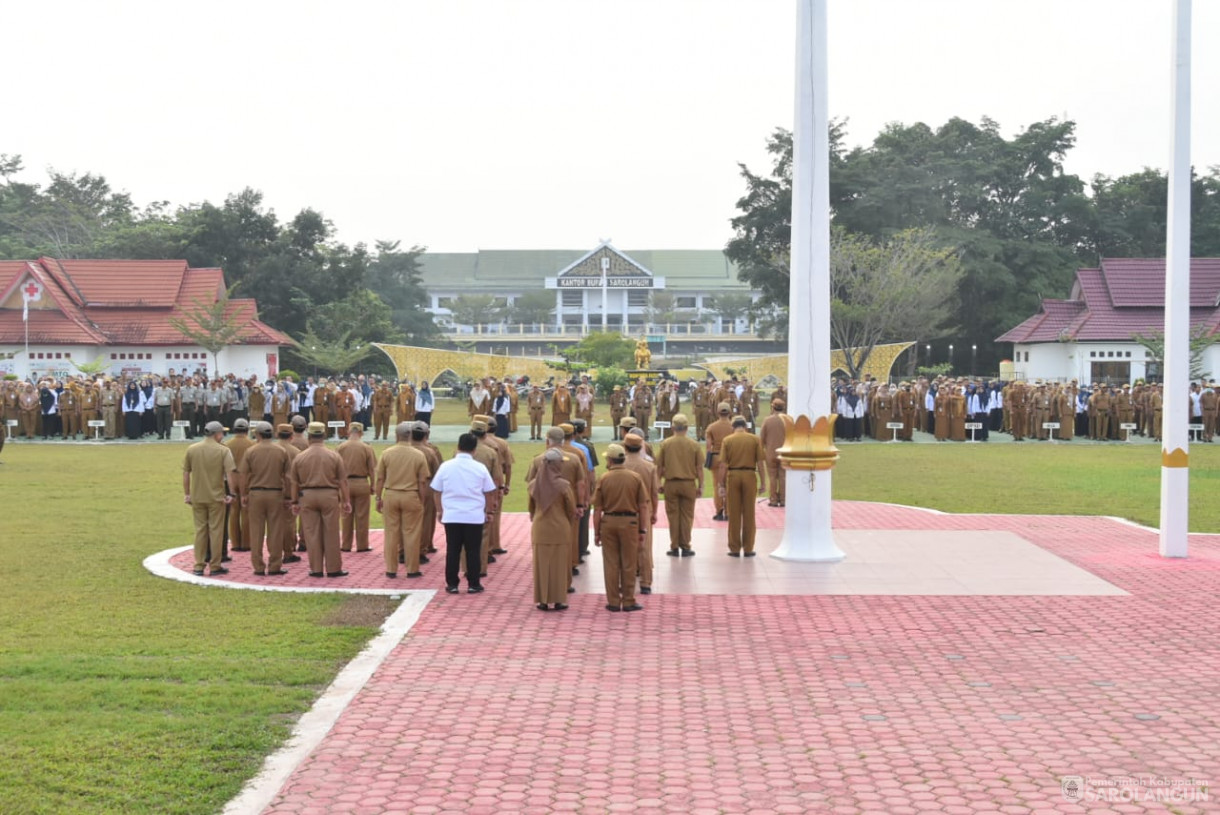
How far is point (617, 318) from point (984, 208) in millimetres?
43088

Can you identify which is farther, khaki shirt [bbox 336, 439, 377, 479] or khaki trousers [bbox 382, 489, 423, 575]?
khaki shirt [bbox 336, 439, 377, 479]

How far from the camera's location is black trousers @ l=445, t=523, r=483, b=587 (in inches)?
476

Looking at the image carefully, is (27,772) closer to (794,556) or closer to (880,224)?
(794,556)

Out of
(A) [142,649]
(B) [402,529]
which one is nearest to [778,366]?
(B) [402,529]

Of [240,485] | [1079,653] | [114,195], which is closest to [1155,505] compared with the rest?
[1079,653]

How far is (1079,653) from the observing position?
9766 millimetres

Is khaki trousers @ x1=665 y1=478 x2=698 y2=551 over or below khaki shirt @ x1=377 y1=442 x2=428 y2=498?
below

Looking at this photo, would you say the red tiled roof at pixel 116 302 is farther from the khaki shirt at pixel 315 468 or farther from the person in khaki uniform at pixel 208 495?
the khaki shirt at pixel 315 468

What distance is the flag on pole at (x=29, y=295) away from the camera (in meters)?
46.8

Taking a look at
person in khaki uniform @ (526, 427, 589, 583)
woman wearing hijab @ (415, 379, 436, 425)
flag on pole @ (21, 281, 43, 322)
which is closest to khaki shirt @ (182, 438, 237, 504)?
person in khaki uniform @ (526, 427, 589, 583)

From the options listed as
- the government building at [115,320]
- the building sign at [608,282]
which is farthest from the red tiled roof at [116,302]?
the building sign at [608,282]

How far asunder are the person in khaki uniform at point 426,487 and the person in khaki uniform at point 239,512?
1.89 metres

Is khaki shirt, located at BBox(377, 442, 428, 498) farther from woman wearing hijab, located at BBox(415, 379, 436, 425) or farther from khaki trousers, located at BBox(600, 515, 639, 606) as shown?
woman wearing hijab, located at BBox(415, 379, 436, 425)

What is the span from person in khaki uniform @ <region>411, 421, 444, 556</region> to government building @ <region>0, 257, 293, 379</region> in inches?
1364
